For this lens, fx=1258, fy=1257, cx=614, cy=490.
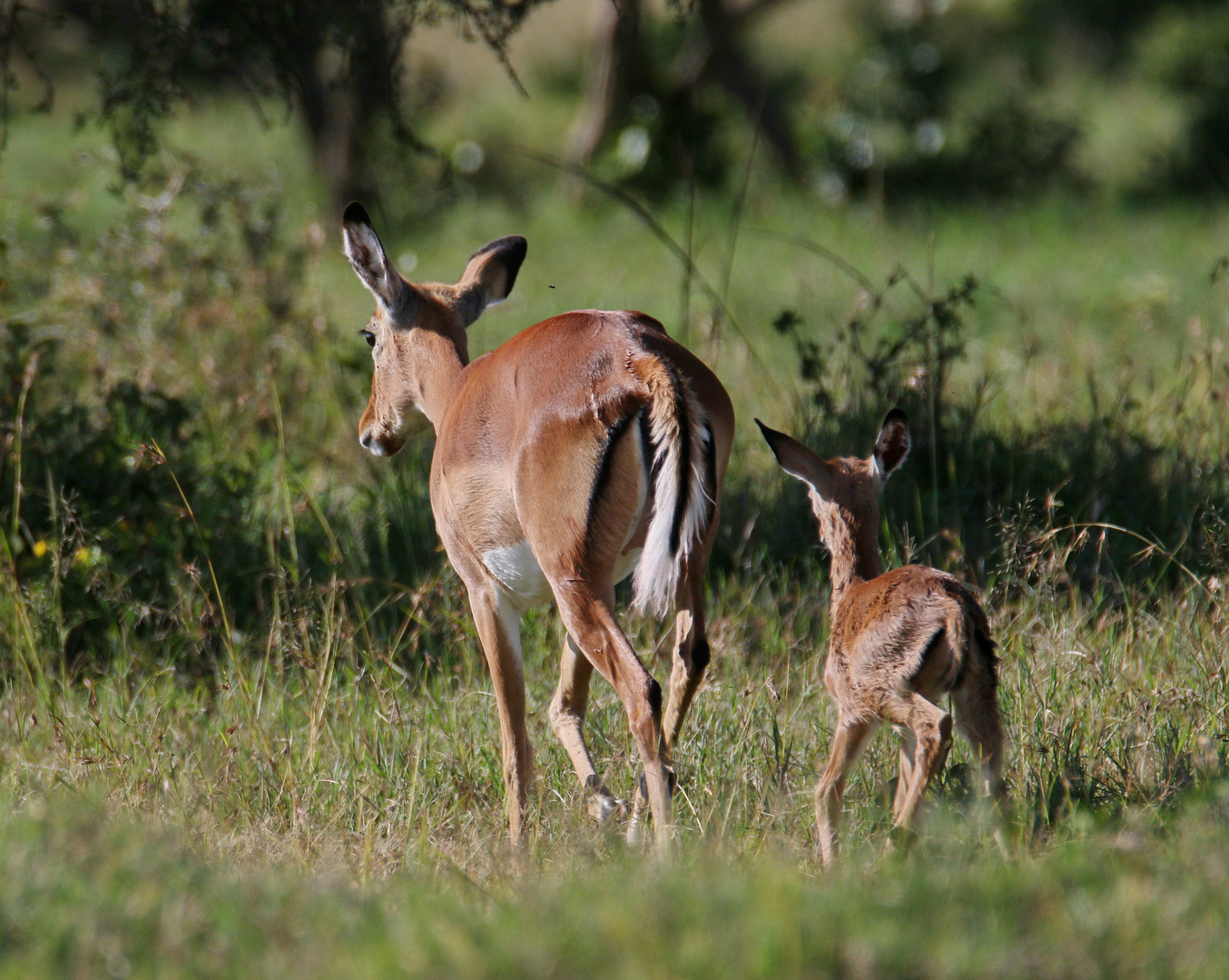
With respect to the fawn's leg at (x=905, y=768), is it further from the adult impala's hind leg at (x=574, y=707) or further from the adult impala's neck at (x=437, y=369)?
the adult impala's neck at (x=437, y=369)

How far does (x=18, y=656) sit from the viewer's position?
4477mm

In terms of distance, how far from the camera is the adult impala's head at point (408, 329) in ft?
14.5

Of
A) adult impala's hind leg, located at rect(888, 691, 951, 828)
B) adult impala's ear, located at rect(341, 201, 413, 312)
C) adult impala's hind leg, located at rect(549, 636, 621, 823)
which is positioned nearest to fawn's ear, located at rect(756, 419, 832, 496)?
adult impala's hind leg, located at rect(888, 691, 951, 828)

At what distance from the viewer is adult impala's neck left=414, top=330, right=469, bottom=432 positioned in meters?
4.48

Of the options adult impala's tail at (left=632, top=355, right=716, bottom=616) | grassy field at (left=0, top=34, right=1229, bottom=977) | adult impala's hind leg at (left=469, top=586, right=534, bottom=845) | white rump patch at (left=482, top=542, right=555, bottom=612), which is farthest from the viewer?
adult impala's hind leg at (left=469, top=586, right=534, bottom=845)

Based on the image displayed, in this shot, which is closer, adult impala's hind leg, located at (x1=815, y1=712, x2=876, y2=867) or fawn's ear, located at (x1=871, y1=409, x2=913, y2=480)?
adult impala's hind leg, located at (x1=815, y1=712, x2=876, y2=867)

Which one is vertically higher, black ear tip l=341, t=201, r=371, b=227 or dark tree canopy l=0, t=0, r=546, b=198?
dark tree canopy l=0, t=0, r=546, b=198

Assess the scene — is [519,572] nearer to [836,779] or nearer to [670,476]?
[670,476]

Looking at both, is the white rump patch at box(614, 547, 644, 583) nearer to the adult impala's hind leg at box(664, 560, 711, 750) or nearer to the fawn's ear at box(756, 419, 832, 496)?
the adult impala's hind leg at box(664, 560, 711, 750)

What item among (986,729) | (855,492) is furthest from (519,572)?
(986,729)

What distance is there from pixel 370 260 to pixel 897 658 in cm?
→ 234

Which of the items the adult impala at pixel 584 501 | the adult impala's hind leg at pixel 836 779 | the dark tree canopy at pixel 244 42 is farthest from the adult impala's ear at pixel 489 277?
the adult impala's hind leg at pixel 836 779

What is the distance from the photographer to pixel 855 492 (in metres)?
3.62

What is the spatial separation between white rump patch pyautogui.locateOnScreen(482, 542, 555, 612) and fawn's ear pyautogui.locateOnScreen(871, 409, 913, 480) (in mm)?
1030
